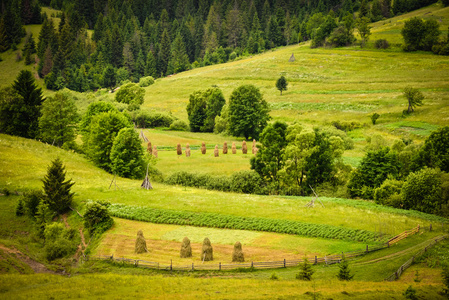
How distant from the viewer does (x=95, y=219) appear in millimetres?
40469

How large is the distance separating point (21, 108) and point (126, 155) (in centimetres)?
2418

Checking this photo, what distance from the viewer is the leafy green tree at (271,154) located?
57.1m

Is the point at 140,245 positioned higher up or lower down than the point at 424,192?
lower down

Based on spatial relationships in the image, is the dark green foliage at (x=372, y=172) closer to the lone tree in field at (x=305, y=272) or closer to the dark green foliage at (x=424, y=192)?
the dark green foliage at (x=424, y=192)

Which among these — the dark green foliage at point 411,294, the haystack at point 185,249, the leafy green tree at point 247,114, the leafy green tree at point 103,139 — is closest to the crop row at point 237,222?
the haystack at point 185,249

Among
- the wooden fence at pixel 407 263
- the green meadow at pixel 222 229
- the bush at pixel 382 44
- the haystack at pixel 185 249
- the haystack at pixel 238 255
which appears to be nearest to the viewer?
the green meadow at pixel 222 229

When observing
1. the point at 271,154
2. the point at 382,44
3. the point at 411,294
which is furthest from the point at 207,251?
the point at 382,44

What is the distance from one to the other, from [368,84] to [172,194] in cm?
8454

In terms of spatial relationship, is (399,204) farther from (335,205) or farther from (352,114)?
(352,114)

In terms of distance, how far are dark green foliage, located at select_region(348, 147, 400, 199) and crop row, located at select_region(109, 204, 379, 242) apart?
1536 cm

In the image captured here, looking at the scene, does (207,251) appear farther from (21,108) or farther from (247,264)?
(21,108)

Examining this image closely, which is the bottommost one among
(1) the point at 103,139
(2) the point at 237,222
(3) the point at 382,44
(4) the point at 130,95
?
(2) the point at 237,222

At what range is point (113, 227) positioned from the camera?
134ft

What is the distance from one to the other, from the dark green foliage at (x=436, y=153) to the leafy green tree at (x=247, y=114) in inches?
1368
